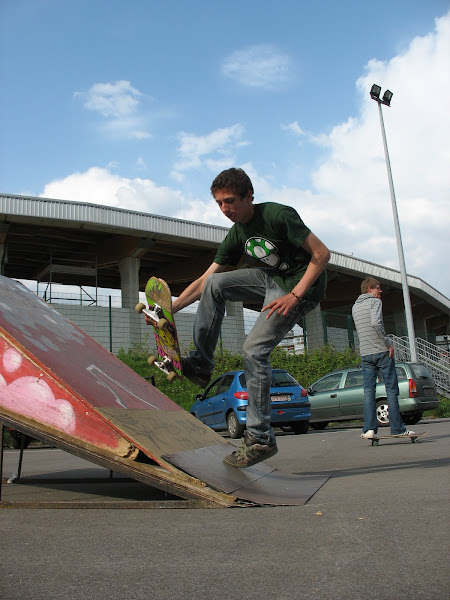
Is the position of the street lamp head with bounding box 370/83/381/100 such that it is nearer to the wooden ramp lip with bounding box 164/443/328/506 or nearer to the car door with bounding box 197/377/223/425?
the car door with bounding box 197/377/223/425

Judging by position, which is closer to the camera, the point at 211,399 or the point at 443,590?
the point at 443,590

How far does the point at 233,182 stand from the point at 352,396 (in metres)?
11.0

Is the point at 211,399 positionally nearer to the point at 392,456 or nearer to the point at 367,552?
the point at 392,456

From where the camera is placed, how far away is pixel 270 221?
377 cm

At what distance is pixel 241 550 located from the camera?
1998 millimetres

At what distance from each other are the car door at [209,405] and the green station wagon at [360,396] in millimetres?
2781

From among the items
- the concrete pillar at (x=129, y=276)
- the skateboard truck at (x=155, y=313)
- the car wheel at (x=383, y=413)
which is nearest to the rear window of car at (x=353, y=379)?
the car wheel at (x=383, y=413)

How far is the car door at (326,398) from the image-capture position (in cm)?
1412

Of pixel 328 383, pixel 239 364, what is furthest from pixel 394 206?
pixel 328 383

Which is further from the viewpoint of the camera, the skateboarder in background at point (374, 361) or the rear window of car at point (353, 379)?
the rear window of car at point (353, 379)

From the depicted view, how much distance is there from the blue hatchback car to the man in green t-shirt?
25.4 ft

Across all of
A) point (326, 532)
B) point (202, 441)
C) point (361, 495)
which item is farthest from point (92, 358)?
point (326, 532)

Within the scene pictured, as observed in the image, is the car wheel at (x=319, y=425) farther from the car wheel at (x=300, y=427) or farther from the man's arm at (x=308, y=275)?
the man's arm at (x=308, y=275)

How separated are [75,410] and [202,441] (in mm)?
1189
